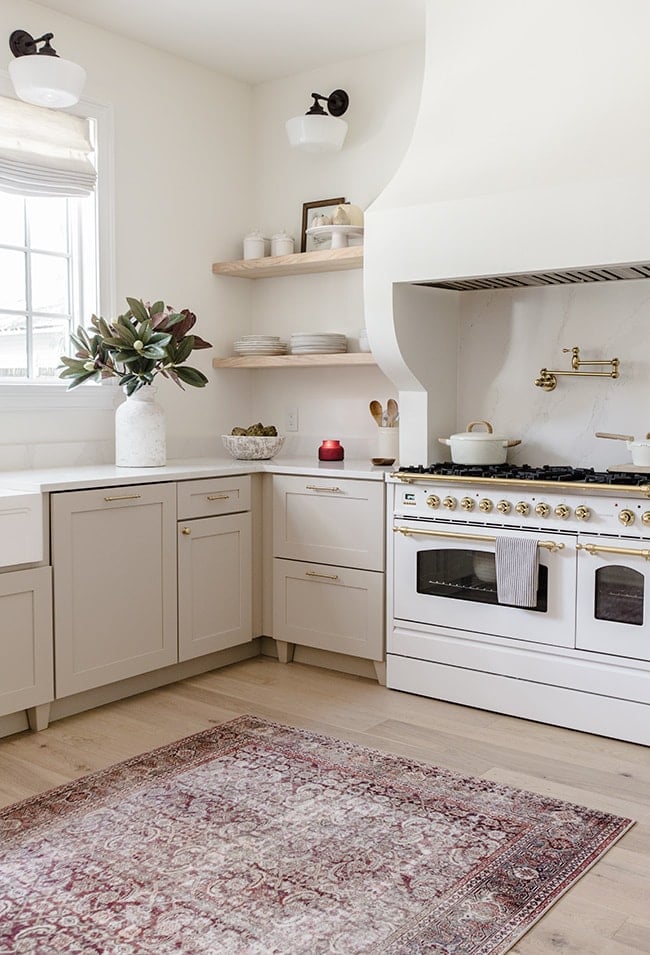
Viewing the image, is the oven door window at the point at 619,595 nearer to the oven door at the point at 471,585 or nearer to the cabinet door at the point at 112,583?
the oven door at the point at 471,585

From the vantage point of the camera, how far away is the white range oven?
122 inches

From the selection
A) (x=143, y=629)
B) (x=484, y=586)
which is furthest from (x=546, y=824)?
(x=143, y=629)

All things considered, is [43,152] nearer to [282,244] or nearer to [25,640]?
[282,244]

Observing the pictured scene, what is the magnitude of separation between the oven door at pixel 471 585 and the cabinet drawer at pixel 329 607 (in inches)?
5.4

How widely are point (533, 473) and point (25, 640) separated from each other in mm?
1779

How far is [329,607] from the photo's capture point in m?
3.86

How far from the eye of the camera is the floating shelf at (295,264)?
410cm

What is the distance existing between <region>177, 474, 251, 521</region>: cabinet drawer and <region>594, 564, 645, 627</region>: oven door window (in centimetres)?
148

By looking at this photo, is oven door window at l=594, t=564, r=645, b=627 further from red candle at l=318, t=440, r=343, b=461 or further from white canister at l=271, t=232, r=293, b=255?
white canister at l=271, t=232, r=293, b=255

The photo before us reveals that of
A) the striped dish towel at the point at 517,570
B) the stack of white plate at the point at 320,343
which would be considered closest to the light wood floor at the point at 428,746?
the striped dish towel at the point at 517,570

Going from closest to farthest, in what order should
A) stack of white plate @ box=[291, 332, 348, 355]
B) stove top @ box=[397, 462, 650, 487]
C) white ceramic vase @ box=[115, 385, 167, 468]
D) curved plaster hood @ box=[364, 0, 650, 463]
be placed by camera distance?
curved plaster hood @ box=[364, 0, 650, 463], stove top @ box=[397, 462, 650, 487], white ceramic vase @ box=[115, 385, 167, 468], stack of white plate @ box=[291, 332, 348, 355]

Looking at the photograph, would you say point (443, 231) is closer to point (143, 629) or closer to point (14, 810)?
point (143, 629)

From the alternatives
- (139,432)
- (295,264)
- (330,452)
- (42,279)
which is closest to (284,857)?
(139,432)

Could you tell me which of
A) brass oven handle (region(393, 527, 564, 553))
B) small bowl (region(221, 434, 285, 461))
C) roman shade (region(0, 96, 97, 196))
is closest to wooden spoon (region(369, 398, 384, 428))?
small bowl (region(221, 434, 285, 461))
